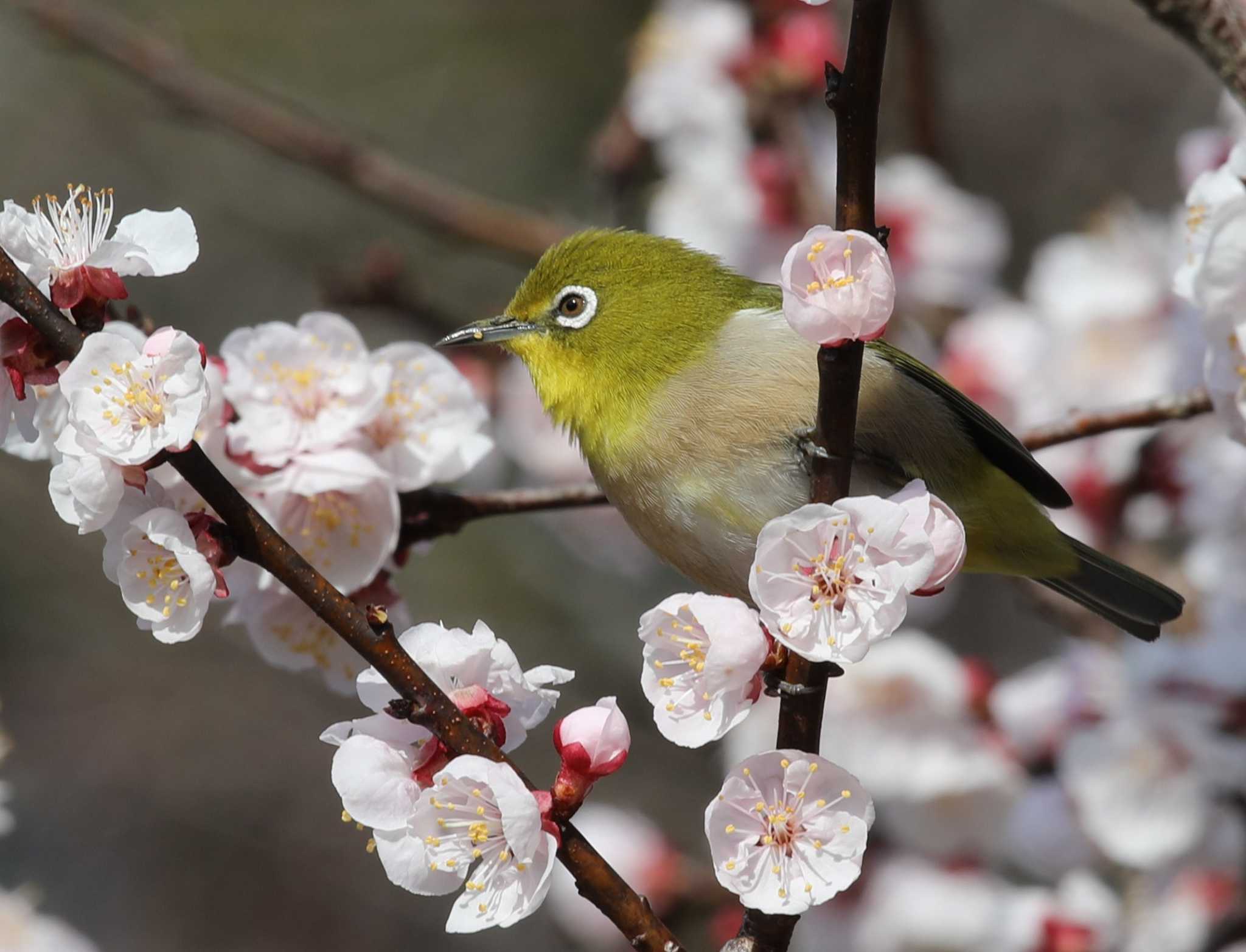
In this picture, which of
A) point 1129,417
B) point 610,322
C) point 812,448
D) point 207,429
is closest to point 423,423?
point 207,429

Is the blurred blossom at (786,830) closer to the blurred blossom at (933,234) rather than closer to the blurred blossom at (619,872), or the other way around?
the blurred blossom at (619,872)

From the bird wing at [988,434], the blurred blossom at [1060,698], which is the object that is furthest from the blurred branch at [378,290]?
the blurred blossom at [1060,698]

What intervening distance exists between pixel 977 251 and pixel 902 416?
257 cm

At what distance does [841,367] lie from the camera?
166 centimetres

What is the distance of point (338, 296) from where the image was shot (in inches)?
164

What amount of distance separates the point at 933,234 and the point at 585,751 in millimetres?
3549

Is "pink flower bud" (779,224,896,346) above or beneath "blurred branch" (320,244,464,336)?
above

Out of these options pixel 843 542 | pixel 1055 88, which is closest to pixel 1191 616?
pixel 843 542

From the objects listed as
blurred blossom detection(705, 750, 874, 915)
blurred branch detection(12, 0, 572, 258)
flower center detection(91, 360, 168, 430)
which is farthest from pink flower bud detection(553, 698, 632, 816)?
blurred branch detection(12, 0, 572, 258)

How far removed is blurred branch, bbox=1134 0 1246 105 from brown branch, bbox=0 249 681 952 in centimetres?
169

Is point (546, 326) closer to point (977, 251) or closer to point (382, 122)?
point (977, 251)

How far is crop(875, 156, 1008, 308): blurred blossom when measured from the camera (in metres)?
4.88

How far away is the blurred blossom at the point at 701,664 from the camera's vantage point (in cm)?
177

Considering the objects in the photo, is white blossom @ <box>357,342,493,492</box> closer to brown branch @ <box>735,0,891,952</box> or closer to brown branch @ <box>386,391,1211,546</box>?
brown branch @ <box>386,391,1211,546</box>
